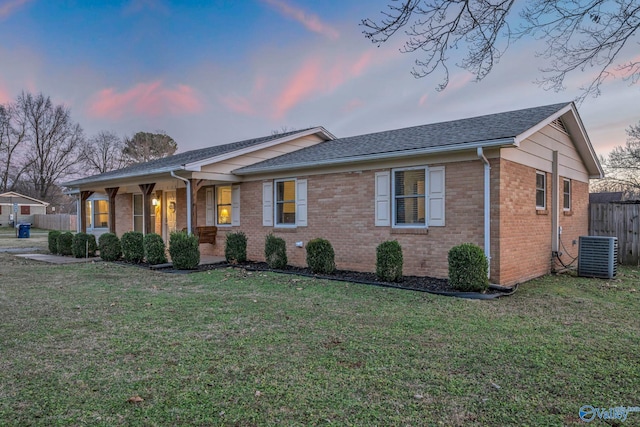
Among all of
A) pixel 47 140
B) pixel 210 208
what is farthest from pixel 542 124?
pixel 47 140

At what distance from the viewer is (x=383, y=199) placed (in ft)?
29.6

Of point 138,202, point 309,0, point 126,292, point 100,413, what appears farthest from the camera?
point 138,202

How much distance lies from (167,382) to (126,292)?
14.9 ft

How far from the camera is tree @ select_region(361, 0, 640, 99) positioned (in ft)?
13.6

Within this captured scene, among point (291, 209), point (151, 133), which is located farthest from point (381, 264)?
point (151, 133)

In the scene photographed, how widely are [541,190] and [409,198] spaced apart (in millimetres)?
3510

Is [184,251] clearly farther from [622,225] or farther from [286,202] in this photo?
[622,225]

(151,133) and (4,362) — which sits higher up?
(151,133)

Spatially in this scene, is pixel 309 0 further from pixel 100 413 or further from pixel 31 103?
pixel 31 103

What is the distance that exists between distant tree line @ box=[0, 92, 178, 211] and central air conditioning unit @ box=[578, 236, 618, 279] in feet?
126

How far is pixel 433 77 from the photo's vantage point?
16.1 feet

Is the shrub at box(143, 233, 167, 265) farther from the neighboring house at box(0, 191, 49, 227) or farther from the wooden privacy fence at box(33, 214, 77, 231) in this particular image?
the neighboring house at box(0, 191, 49, 227)

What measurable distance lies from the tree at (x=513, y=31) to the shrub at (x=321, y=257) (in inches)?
203

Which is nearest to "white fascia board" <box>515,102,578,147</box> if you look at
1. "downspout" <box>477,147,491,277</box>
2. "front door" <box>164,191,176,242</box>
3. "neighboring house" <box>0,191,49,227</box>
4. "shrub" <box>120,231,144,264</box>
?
"downspout" <box>477,147,491,277</box>
